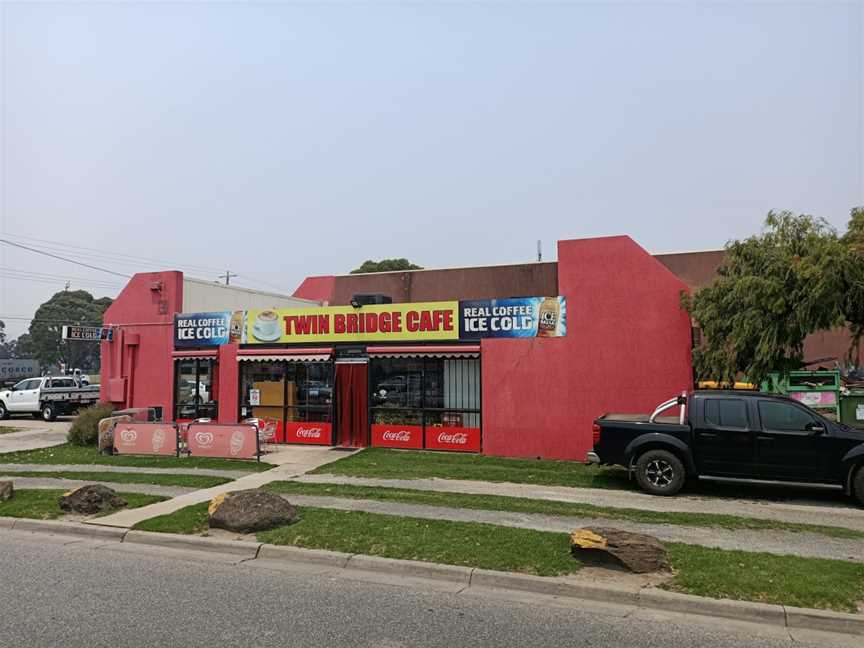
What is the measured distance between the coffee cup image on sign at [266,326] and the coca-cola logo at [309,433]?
263 cm

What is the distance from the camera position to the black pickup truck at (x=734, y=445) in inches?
383

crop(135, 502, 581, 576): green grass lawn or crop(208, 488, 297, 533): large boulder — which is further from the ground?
crop(208, 488, 297, 533): large boulder

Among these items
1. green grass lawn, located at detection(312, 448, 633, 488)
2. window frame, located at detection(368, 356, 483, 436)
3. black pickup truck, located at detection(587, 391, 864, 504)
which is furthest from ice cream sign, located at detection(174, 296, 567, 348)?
black pickup truck, located at detection(587, 391, 864, 504)

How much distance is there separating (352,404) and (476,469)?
196 inches

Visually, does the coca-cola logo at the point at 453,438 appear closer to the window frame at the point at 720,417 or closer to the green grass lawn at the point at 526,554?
the window frame at the point at 720,417

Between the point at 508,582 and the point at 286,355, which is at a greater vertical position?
the point at 286,355

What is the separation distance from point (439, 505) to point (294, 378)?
9.03m

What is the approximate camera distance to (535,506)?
30.7ft

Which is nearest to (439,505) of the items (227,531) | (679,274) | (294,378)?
(227,531)

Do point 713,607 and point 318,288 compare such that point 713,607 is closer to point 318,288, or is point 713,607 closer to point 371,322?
point 371,322

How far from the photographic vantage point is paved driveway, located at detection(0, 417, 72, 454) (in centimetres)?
1831

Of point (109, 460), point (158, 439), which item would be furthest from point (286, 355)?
point (109, 460)

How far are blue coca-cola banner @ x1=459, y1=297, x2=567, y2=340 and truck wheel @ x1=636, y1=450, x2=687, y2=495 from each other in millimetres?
4644

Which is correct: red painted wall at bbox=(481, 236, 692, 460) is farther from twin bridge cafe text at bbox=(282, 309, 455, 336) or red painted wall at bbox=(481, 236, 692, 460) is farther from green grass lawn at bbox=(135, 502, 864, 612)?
green grass lawn at bbox=(135, 502, 864, 612)
